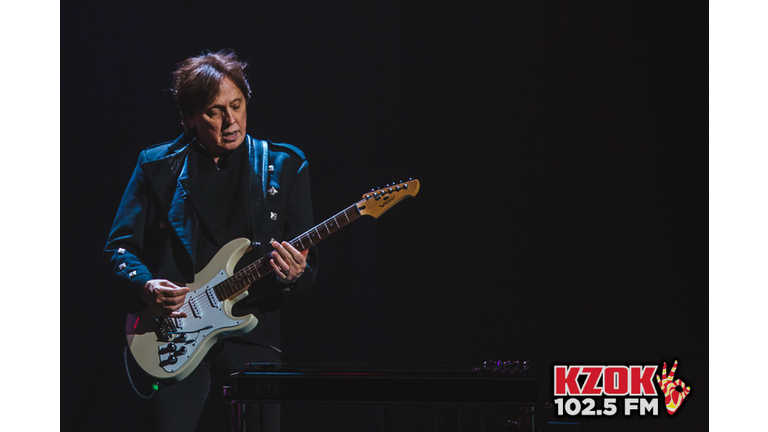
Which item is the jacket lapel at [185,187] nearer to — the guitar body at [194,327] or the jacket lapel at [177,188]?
the jacket lapel at [177,188]

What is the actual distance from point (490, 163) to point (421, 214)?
0.45m

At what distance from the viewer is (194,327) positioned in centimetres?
324

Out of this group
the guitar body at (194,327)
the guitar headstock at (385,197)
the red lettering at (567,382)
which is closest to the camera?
the guitar body at (194,327)

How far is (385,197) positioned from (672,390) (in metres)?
1.78

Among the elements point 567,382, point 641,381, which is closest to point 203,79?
point 567,382

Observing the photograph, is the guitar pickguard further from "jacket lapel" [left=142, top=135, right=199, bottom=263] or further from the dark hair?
the dark hair

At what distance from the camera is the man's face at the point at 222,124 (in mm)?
3490

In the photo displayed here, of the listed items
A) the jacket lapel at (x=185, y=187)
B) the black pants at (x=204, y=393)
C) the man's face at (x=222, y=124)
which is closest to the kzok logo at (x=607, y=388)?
the black pants at (x=204, y=393)

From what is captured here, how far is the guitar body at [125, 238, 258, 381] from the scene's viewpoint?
323 cm

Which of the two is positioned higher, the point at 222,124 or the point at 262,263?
the point at 222,124

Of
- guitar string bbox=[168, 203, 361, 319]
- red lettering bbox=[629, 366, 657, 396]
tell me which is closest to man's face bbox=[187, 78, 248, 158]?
guitar string bbox=[168, 203, 361, 319]

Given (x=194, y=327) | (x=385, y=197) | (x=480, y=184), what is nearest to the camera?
(x=194, y=327)

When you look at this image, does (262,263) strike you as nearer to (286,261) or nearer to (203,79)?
(286,261)

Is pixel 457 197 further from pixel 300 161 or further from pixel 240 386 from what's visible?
pixel 240 386
